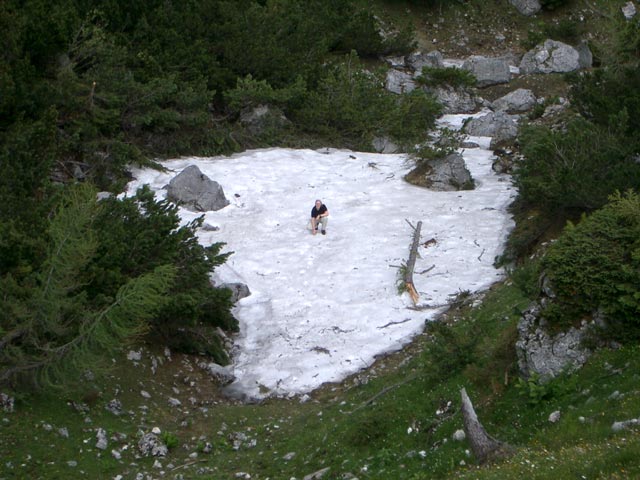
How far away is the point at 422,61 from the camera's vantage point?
34.5m

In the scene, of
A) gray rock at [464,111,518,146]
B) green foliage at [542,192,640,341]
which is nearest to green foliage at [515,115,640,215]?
green foliage at [542,192,640,341]

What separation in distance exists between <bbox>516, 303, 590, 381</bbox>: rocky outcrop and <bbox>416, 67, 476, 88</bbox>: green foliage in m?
22.4

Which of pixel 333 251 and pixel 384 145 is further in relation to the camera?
pixel 384 145

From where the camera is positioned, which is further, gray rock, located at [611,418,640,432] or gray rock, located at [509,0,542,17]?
gray rock, located at [509,0,542,17]

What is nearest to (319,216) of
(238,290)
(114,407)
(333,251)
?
(333,251)

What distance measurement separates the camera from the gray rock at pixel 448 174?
21797 mm

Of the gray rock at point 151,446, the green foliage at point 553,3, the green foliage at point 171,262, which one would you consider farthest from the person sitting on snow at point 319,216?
the green foliage at point 553,3

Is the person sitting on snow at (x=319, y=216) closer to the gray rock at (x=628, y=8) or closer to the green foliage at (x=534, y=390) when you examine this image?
the green foliage at (x=534, y=390)

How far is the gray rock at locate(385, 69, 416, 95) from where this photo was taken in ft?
102

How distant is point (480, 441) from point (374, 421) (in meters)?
2.57

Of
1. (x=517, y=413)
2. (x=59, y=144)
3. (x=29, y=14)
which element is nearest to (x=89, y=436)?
(x=517, y=413)

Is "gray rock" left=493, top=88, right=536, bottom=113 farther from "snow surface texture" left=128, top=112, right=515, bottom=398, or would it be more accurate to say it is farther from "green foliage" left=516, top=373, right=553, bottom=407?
"green foliage" left=516, top=373, right=553, bottom=407

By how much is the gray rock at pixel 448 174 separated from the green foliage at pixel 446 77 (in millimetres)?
9438

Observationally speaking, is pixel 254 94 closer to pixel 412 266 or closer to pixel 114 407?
pixel 412 266
